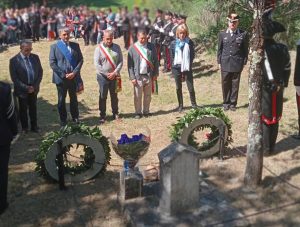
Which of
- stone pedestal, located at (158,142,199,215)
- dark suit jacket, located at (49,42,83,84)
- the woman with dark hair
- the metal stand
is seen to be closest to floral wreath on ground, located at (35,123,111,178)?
the metal stand

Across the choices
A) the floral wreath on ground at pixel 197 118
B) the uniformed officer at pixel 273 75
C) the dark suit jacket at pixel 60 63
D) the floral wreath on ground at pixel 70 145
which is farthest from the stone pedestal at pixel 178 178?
the dark suit jacket at pixel 60 63

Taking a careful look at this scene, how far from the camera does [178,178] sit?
17.6 feet

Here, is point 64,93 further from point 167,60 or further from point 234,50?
point 167,60

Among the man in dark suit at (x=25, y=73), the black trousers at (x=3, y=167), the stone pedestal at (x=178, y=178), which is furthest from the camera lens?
the man in dark suit at (x=25, y=73)

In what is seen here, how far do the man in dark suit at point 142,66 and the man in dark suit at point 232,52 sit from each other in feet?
4.88

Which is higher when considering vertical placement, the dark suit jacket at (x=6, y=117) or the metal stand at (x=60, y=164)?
the dark suit jacket at (x=6, y=117)

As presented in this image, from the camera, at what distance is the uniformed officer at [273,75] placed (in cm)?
654

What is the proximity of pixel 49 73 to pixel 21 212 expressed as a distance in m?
11.7

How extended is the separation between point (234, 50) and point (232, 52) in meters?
0.06

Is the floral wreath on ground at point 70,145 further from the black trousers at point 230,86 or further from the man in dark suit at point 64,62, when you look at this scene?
the black trousers at point 230,86

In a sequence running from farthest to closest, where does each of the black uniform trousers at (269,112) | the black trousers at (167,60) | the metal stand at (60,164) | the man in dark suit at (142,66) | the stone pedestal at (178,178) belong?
the black trousers at (167,60) < the man in dark suit at (142,66) < the black uniform trousers at (269,112) < the metal stand at (60,164) < the stone pedestal at (178,178)

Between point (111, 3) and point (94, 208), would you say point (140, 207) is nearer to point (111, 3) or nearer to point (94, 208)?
point (94, 208)

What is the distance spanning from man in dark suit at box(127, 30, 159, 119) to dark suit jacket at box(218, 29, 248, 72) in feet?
4.94

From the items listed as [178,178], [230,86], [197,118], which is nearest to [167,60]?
[230,86]
